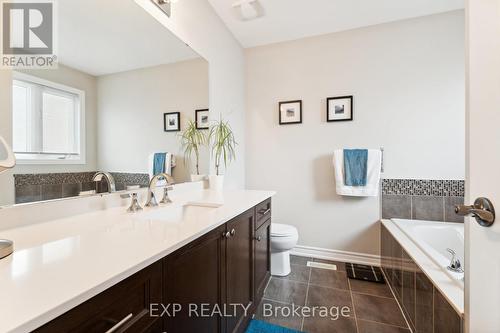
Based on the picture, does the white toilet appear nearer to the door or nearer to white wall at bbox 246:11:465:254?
white wall at bbox 246:11:465:254

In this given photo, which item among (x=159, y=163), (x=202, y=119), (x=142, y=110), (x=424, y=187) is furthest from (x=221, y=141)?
(x=424, y=187)

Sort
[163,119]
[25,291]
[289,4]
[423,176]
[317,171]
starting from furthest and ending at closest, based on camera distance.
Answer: [317,171], [423,176], [289,4], [163,119], [25,291]

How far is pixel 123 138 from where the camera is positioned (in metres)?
1.21

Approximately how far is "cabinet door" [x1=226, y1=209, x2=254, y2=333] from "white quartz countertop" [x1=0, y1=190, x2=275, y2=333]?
0.21m

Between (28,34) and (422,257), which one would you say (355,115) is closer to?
(422,257)

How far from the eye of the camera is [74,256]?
62cm

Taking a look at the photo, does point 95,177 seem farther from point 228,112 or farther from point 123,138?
point 228,112

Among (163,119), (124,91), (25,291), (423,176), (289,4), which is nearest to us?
(25,291)

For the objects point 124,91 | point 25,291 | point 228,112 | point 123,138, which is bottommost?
point 25,291

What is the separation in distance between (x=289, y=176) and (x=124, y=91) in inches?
76.1

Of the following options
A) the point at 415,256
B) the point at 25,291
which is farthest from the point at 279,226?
the point at 25,291

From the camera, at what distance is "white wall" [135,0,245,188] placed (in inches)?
64.1

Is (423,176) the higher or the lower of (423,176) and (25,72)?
the lower

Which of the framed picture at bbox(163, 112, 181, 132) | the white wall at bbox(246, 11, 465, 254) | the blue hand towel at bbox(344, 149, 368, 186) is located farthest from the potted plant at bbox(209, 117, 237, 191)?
the blue hand towel at bbox(344, 149, 368, 186)
